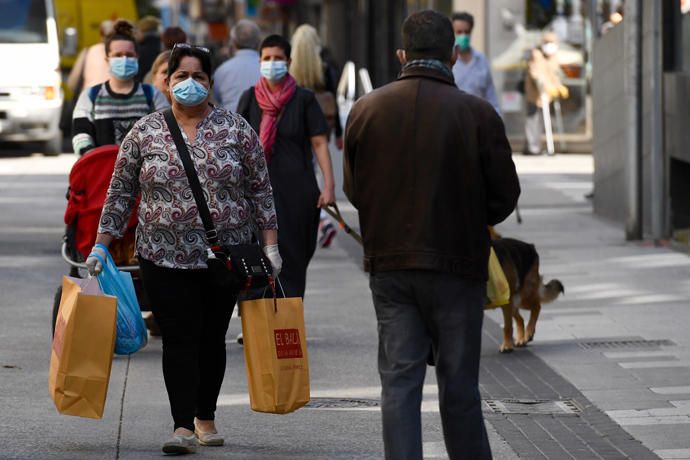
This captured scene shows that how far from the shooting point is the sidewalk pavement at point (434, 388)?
7211mm

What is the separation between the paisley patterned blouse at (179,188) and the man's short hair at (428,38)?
132cm

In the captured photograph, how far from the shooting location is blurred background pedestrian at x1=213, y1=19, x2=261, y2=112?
11875mm

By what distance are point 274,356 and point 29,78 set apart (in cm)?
1917

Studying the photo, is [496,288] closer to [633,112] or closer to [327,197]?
[327,197]

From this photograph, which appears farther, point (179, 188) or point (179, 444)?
point (179, 444)

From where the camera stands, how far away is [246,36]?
1234cm

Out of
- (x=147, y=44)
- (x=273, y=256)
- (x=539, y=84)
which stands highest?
(x=147, y=44)

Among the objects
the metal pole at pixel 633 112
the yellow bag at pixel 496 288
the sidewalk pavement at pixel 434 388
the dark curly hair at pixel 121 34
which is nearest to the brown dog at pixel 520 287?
the sidewalk pavement at pixel 434 388

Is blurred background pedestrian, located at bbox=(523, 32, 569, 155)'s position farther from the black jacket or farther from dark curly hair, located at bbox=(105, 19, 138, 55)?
the black jacket

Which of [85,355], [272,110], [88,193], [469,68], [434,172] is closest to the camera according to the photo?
[434,172]

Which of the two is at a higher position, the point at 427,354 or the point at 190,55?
the point at 190,55

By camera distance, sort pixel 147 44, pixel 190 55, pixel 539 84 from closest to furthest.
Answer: pixel 190 55 < pixel 147 44 < pixel 539 84

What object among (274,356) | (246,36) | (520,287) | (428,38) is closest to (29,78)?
(246,36)

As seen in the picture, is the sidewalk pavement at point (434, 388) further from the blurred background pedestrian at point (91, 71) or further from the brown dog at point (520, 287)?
the blurred background pedestrian at point (91, 71)
